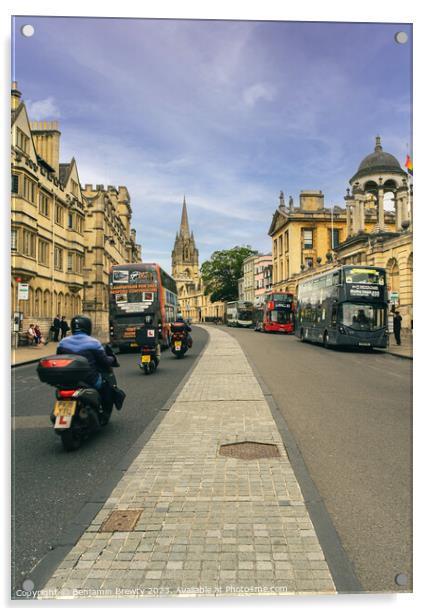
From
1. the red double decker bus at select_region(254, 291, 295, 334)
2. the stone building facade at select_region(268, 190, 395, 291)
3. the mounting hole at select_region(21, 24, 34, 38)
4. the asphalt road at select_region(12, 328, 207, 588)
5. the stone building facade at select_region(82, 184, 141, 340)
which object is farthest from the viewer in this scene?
the stone building facade at select_region(268, 190, 395, 291)

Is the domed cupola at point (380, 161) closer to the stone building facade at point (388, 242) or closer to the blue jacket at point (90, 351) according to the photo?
the blue jacket at point (90, 351)

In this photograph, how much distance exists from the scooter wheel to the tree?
3812 inches

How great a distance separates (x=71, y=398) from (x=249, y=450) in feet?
7.37

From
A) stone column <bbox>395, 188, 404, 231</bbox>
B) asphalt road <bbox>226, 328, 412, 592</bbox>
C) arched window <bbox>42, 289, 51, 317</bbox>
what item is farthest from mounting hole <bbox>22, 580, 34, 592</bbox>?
stone column <bbox>395, 188, 404, 231</bbox>

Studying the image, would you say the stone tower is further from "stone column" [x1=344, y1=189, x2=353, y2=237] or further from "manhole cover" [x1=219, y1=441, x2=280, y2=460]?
"manhole cover" [x1=219, y1=441, x2=280, y2=460]

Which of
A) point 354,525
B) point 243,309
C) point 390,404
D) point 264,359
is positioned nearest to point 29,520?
point 354,525

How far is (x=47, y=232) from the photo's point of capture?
81.1 ft

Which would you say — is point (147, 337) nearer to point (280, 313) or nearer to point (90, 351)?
point (90, 351)

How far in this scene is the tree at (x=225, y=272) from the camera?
10406 cm

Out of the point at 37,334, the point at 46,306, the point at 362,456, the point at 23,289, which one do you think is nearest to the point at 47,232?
the point at 37,334

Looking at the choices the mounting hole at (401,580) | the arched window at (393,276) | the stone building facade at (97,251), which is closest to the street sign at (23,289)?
the mounting hole at (401,580)

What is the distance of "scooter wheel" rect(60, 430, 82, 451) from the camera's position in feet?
20.1

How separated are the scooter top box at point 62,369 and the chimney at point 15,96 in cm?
322

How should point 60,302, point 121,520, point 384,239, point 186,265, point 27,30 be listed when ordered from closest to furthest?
point 27,30 → point 121,520 → point 60,302 → point 384,239 → point 186,265
